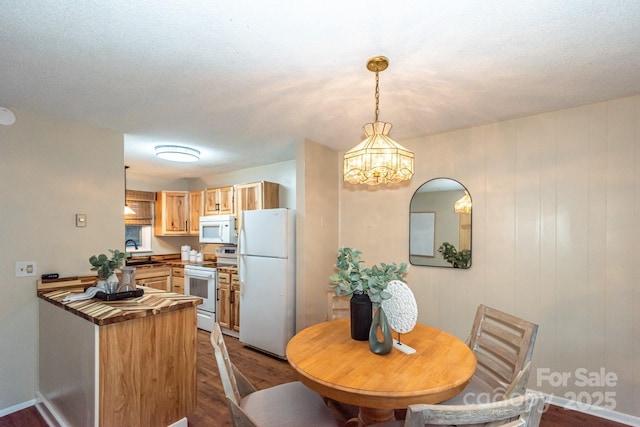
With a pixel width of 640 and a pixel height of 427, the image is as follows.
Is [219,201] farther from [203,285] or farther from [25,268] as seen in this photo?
[25,268]

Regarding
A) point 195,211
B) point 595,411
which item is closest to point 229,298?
point 195,211

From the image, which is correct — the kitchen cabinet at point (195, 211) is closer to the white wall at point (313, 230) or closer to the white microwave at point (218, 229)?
the white microwave at point (218, 229)

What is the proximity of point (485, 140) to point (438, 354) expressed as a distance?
6.66 feet

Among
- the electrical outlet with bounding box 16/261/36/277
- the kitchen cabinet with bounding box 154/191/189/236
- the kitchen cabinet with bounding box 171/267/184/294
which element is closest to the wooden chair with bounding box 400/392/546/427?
the electrical outlet with bounding box 16/261/36/277

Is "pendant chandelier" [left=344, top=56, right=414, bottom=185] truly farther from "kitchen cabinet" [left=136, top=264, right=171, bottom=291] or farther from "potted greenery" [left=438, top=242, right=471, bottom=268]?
"kitchen cabinet" [left=136, top=264, right=171, bottom=291]

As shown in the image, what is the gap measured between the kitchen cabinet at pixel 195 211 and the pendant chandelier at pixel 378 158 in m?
3.90

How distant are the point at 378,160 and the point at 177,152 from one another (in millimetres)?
2674

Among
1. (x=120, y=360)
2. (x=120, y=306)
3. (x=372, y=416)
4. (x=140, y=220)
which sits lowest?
(x=372, y=416)

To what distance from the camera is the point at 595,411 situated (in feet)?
7.45

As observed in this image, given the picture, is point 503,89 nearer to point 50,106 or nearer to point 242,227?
point 242,227

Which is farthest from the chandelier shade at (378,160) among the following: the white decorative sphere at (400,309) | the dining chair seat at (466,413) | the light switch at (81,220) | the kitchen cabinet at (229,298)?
the kitchen cabinet at (229,298)

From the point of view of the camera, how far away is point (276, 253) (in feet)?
10.8

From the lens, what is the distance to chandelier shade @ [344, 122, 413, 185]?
166 cm

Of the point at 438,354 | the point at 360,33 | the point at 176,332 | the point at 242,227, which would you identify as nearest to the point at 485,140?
the point at 360,33
